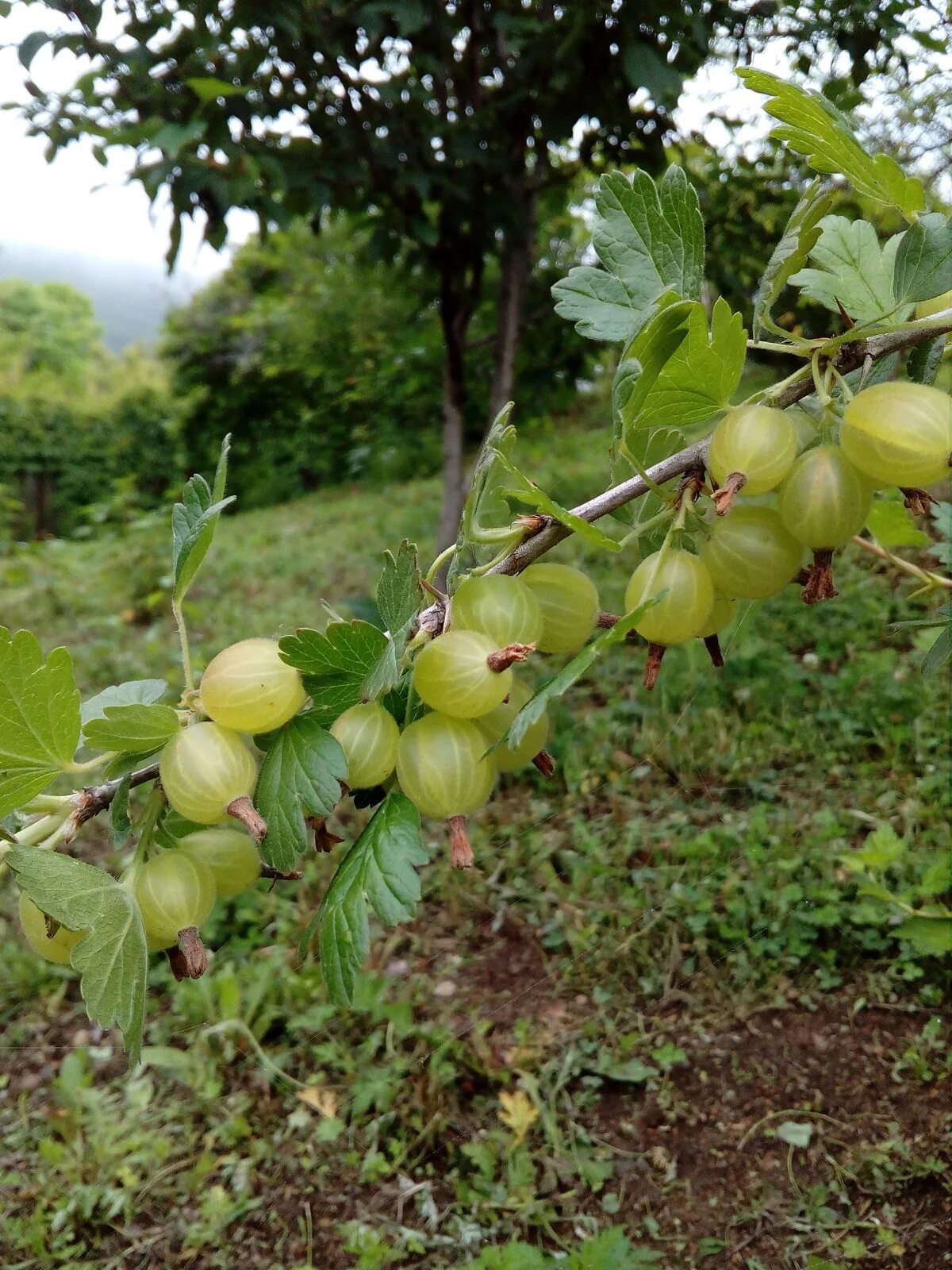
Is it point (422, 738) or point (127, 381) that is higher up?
point (422, 738)

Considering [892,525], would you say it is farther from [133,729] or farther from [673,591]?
[133,729]

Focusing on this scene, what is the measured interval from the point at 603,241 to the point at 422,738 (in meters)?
0.28

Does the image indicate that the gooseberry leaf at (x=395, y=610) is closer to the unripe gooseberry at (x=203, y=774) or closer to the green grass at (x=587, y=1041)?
the unripe gooseberry at (x=203, y=774)

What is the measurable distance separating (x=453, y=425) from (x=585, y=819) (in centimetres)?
137

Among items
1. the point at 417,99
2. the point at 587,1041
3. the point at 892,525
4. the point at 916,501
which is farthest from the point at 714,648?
the point at 417,99

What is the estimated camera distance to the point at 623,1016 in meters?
1.41

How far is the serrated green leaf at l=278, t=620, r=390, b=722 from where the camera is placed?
0.38 m

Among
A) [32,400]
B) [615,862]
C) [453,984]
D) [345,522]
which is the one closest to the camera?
[453,984]

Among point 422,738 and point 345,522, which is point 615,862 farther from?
point 345,522

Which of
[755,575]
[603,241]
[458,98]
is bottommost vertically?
[755,575]

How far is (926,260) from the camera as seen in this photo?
0.38 meters

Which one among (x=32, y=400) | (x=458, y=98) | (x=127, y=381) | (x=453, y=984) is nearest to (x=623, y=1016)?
(x=453, y=984)

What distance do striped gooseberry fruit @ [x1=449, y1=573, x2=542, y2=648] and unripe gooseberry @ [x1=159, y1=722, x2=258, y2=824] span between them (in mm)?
120

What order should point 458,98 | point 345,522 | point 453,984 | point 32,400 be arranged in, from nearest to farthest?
point 453,984 < point 458,98 < point 345,522 < point 32,400
